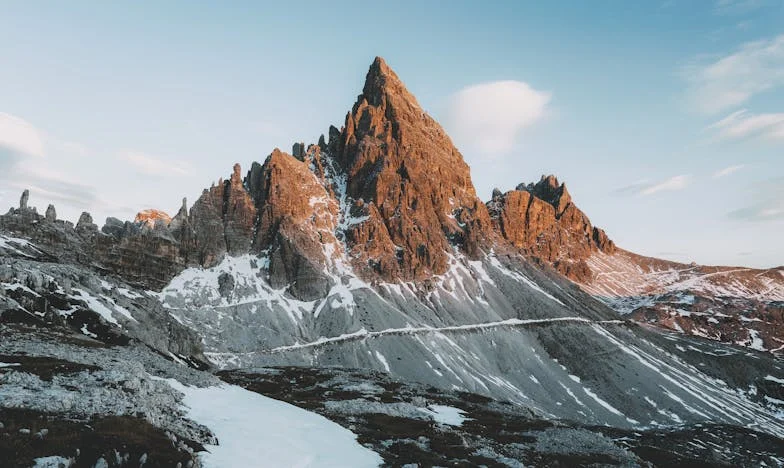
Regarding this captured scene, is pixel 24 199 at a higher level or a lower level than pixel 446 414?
higher

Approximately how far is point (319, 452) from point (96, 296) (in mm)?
81651

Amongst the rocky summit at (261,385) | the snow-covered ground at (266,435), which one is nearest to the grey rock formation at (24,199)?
the rocky summit at (261,385)

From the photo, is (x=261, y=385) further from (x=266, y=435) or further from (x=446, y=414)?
(x=266, y=435)

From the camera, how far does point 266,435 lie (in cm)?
3238

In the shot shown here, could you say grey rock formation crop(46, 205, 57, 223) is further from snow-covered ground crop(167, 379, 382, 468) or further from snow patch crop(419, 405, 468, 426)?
snow patch crop(419, 405, 468, 426)

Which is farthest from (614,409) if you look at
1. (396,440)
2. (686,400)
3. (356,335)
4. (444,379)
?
(396,440)

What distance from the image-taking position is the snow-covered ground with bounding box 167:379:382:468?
27641 millimetres

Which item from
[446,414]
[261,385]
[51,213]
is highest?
[51,213]

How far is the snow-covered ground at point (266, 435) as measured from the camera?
27.6m

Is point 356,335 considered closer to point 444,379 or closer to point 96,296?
point 444,379

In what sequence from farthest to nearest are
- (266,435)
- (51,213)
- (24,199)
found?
(51,213)
(24,199)
(266,435)

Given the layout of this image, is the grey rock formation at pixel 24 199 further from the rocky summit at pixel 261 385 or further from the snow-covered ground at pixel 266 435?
A: the snow-covered ground at pixel 266 435

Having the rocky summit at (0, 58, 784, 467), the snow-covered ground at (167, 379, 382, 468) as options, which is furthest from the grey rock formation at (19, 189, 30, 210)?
the snow-covered ground at (167, 379, 382, 468)

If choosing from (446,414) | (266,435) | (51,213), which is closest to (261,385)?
(446,414)
